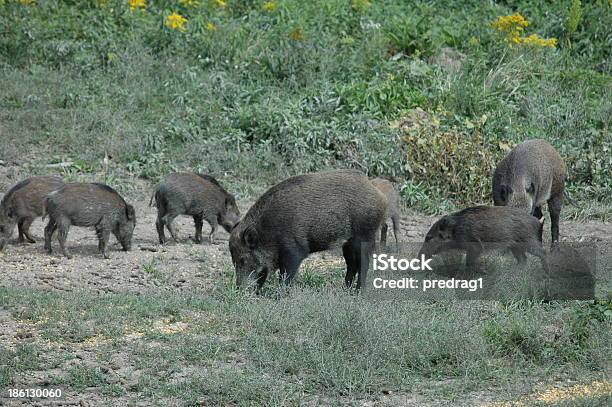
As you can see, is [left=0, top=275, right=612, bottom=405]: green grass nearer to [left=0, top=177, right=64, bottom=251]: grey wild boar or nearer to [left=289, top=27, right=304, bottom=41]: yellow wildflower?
[left=0, top=177, right=64, bottom=251]: grey wild boar

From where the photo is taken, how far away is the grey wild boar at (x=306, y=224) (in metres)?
10.1

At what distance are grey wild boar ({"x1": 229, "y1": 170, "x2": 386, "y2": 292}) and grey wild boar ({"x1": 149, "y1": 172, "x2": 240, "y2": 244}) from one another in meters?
2.30

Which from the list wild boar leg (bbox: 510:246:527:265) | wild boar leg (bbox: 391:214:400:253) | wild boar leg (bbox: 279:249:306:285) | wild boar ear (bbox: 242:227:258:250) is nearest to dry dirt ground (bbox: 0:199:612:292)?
wild boar leg (bbox: 391:214:400:253)

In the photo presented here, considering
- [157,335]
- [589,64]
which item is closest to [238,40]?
[589,64]

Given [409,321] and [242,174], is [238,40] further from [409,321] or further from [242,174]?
[409,321]

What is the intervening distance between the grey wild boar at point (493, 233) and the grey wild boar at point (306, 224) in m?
0.92

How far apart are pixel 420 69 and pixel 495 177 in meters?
4.34

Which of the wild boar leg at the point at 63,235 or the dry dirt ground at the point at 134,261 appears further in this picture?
the wild boar leg at the point at 63,235

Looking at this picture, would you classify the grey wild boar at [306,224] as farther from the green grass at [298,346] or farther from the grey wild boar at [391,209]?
the grey wild boar at [391,209]

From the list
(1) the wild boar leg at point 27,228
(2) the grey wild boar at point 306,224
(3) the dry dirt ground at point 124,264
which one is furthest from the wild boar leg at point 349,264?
(1) the wild boar leg at point 27,228

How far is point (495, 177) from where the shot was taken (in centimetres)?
1260

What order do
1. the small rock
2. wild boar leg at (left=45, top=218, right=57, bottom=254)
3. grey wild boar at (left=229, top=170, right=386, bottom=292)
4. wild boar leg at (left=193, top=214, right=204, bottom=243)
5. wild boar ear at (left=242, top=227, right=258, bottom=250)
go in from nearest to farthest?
grey wild boar at (left=229, top=170, right=386, bottom=292), wild boar ear at (left=242, top=227, right=258, bottom=250), wild boar leg at (left=45, top=218, right=57, bottom=254), the small rock, wild boar leg at (left=193, top=214, right=204, bottom=243)

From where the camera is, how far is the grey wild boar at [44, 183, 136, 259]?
38.1 feet

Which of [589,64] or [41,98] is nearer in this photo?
[41,98]
